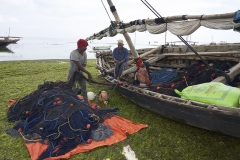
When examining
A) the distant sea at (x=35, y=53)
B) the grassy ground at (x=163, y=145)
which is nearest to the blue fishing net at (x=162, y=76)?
the grassy ground at (x=163, y=145)

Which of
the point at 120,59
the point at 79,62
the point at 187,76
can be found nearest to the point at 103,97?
the point at 79,62

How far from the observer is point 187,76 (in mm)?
6367

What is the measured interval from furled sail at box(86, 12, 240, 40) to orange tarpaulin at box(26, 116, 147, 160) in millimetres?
3184

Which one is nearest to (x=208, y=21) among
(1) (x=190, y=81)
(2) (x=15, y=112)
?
(1) (x=190, y=81)

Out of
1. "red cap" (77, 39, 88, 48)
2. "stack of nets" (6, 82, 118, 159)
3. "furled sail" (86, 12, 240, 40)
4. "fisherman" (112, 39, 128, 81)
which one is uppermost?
"furled sail" (86, 12, 240, 40)

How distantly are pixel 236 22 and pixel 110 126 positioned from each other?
3751mm

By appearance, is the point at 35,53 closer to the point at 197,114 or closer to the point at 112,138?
the point at 112,138

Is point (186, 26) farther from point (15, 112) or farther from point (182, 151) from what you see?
point (15, 112)

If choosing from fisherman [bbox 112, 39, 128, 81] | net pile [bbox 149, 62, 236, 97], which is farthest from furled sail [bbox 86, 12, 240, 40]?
net pile [bbox 149, 62, 236, 97]

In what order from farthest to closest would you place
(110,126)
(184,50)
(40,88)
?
(184,50) < (40,88) < (110,126)

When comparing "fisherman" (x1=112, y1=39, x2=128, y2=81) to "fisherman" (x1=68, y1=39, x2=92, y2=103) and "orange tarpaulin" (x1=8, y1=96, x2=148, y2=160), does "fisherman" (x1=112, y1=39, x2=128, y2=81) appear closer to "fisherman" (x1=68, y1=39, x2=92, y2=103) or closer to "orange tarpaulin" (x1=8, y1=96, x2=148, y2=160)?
"fisherman" (x1=68, y1=39, x2=92, y2=103)

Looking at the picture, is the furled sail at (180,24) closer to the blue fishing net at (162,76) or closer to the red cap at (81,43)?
the blue fishing net at (162,76)

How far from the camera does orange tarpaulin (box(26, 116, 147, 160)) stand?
4.06 metres

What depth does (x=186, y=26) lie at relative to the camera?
6.07m
